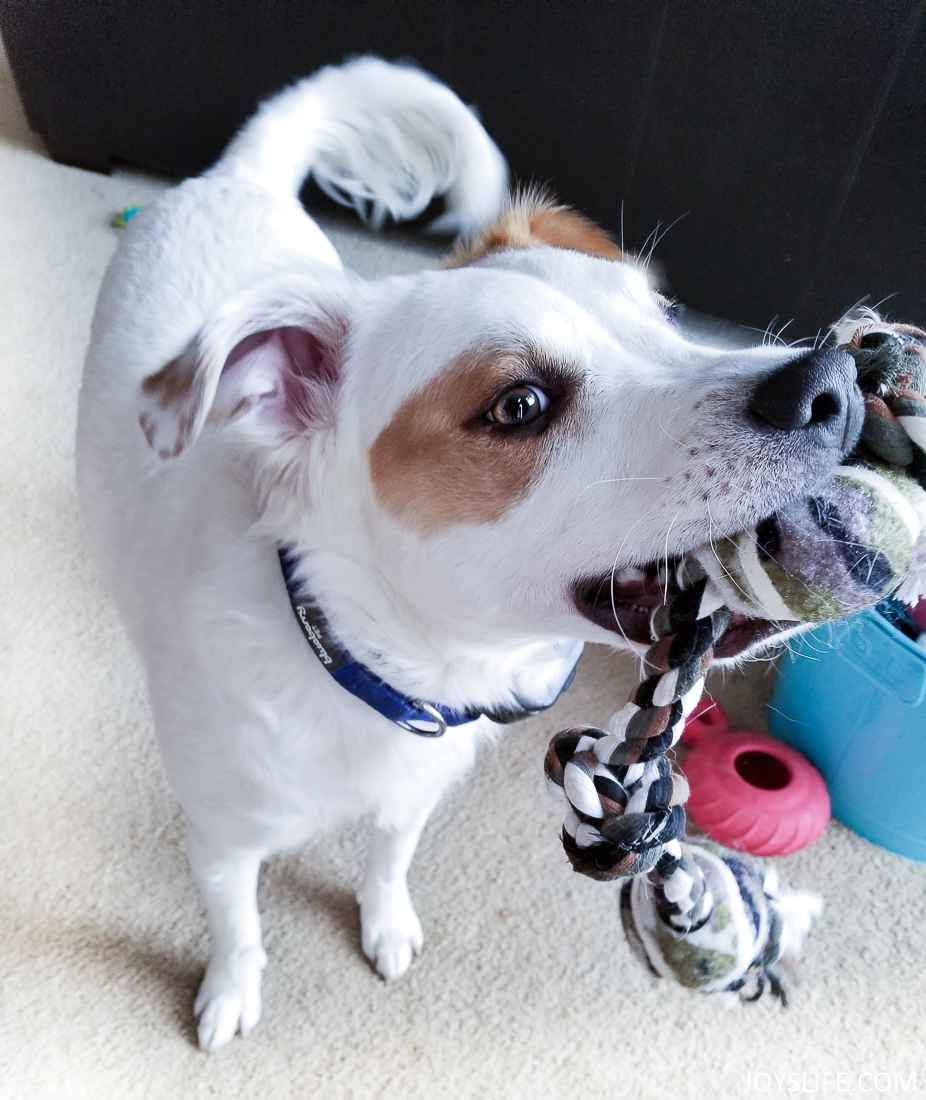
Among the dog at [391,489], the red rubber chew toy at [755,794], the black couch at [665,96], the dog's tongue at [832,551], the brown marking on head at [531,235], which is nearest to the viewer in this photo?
the dog's tongue at [832,551]

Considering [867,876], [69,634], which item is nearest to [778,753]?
[867,876]

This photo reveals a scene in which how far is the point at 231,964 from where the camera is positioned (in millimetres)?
1298

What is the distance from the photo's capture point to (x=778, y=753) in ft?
5.25

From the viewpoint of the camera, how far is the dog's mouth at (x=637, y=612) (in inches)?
30.0

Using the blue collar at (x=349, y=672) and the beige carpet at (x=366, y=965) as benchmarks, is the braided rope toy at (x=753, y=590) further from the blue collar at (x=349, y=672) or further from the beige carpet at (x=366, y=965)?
the beige carpet at (x=366, y=965)

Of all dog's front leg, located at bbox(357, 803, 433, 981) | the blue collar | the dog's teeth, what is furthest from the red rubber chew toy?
the dog's teeth

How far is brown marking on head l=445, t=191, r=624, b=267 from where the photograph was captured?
1.12 meters

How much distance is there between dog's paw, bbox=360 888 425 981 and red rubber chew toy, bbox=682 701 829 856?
1.72 ft

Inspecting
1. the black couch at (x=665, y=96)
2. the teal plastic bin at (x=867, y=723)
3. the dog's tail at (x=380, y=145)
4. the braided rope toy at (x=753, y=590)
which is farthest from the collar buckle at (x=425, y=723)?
the black couch at (x=665, y=96)

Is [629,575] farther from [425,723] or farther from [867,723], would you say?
[867,723]

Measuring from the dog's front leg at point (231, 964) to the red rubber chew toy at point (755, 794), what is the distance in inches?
29.4

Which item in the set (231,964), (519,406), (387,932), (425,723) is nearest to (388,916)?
(387,932)

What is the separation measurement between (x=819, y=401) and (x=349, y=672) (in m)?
0.55

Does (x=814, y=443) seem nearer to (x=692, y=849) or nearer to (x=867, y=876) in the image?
(x=692, y=849)
